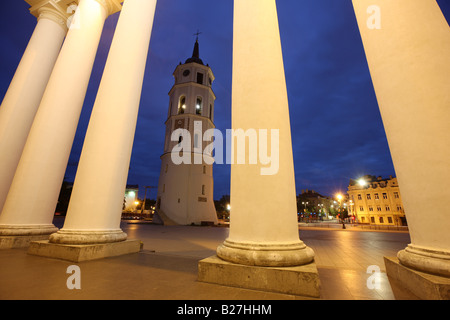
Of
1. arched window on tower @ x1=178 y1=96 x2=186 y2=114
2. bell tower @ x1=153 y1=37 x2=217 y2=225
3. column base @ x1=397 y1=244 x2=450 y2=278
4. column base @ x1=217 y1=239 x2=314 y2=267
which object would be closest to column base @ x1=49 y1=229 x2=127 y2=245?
column base @ x1=217 y1=239 x2=314 y2=267

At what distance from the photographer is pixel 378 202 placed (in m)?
80.8

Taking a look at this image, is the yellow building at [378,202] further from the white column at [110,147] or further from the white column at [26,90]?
the white column at [26,90]

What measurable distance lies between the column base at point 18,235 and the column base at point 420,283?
1200 cm

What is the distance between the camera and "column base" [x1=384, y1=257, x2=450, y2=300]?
3096 millimetres

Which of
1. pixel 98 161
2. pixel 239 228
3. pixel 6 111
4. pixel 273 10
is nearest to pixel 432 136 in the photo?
pixel 239 228

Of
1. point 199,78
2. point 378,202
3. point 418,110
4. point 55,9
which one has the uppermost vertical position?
point 199,78

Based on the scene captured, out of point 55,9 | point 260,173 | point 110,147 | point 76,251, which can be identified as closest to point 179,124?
point 55,9

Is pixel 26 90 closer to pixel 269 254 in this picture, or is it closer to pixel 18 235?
pixel 18 235

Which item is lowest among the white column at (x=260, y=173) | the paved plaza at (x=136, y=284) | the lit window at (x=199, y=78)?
the paved plaza at (x=136, y=284)

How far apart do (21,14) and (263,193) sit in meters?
70.2

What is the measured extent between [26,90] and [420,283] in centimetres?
1671

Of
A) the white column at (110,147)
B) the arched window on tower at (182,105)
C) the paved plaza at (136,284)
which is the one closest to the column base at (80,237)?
the white column at (110,147)

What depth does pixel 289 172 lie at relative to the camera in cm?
454

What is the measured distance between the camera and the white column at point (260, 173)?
162 inches
